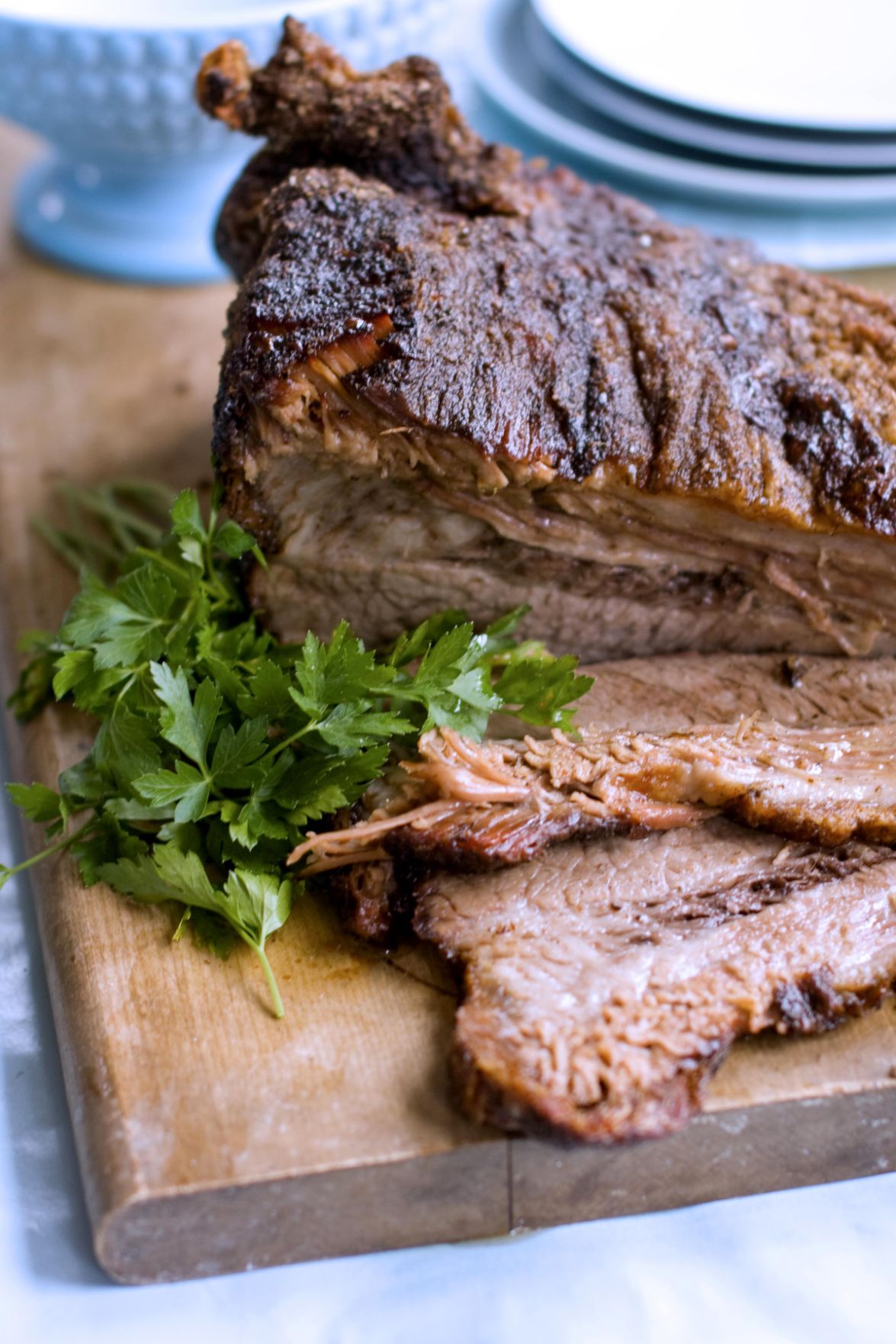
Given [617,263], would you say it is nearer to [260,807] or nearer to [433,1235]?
[260,807]

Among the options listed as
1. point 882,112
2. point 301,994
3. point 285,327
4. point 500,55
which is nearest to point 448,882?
point 301,994

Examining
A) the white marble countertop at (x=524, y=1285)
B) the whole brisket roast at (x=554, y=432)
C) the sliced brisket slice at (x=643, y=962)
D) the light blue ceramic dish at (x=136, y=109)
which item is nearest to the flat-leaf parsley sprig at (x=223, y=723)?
the whole brisket roast at (x=554, y=432)

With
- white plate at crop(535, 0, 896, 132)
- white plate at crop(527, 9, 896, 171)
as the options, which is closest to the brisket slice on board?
white plate at crop(527, 9, 896, 171)

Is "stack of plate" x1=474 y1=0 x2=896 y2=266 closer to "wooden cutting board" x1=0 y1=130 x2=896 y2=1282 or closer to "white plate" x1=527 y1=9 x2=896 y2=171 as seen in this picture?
"white plate" x1=527 y1=9 x2=896 y2=171

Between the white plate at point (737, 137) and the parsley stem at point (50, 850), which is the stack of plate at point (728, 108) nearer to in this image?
the white plate at point (737, 137)

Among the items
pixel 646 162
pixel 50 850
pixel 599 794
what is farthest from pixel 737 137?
pixel 50 850

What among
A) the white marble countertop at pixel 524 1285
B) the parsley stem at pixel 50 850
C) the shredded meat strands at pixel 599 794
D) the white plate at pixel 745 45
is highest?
the white plate at pixel 745 45

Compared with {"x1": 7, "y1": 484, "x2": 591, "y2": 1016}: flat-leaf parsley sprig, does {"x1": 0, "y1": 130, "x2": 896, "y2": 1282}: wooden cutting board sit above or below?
below

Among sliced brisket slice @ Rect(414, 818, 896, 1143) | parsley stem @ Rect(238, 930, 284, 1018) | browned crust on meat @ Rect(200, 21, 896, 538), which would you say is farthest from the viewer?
browned crust on meat @ Rect(200, 21, 896, 538)
